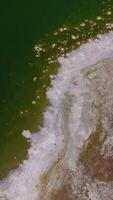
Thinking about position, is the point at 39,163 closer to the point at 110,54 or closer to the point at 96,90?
the point at 96,90

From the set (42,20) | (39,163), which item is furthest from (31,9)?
(39,163)

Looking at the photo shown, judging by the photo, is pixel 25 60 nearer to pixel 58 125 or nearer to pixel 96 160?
pixel 58 125

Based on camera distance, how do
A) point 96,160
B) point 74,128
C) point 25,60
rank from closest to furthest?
point 96,160
point 74,128
point 25,60

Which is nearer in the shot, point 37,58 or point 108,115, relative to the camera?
point 108,115

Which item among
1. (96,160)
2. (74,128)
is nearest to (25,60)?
(74,128)

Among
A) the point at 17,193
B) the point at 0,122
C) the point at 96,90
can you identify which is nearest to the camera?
the point at 17,193
